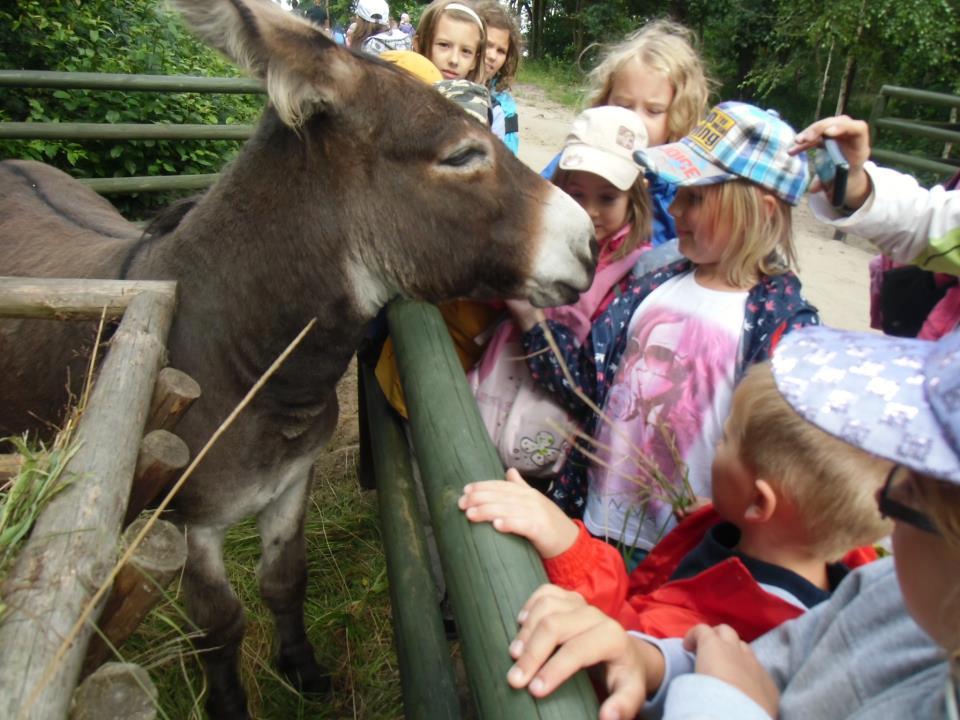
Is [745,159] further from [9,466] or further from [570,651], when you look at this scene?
[9,466]

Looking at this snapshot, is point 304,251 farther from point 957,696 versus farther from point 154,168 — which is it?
point 154,168

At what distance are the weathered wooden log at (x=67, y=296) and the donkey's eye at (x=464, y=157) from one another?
812 millimetres

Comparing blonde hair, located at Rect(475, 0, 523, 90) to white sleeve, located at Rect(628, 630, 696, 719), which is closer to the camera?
white sleeve, located at Rect(628, 630, 696, 719)

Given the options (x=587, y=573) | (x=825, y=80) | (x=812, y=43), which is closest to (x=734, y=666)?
(x=587, y=573)

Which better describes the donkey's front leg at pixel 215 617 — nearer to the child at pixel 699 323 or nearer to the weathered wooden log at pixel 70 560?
the weathered wooden log at pixel 70 560

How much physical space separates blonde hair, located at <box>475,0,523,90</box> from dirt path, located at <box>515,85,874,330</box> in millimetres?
2275

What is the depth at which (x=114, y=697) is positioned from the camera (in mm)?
761

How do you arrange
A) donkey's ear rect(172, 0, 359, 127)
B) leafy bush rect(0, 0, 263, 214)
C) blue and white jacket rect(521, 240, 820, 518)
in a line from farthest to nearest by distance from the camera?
leafy bush rect(0, 0, 263, 214), blue and white jacket rect(521, 240, 820, 518), donkey's ear rect(172, 0, 359, 127)

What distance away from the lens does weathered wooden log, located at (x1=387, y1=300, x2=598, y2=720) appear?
869mm

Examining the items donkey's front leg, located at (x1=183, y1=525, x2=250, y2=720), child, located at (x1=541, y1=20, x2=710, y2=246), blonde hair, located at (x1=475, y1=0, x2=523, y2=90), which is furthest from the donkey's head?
blonde hair, located at (x1=475, y1=0, x2=523, y2=90)

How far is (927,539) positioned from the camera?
750 millimetres

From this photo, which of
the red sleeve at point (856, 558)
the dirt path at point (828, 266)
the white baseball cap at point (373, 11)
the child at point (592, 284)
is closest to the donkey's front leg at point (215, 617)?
the child at point (592, 284)

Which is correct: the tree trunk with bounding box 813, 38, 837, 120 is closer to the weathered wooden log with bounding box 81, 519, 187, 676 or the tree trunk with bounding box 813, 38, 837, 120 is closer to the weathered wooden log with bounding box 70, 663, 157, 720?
the weathered wooden log with bounding box 81, 519, 187, 676

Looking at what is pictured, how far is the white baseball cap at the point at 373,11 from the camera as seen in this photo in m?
5.80
